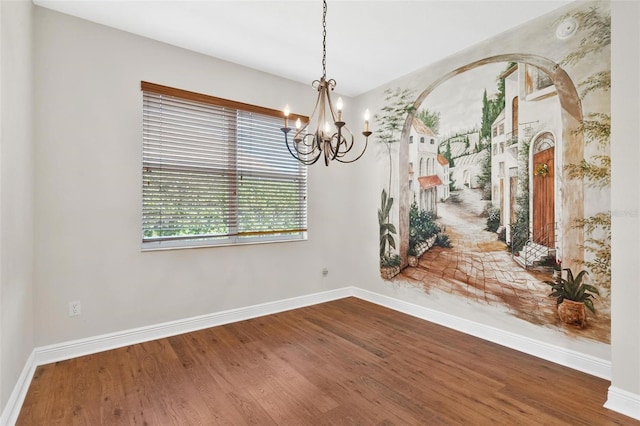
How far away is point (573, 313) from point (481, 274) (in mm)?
756

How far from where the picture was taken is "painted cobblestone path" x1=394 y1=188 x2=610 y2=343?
8.45ft

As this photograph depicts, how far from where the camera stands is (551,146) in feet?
8.27

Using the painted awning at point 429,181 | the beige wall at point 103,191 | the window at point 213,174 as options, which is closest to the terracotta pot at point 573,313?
the painted awning at point 429,181

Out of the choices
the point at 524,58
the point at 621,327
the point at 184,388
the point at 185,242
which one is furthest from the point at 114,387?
the point at 524,58

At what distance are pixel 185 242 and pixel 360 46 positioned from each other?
2642mm

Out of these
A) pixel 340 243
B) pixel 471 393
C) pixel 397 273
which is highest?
pixel 340 243

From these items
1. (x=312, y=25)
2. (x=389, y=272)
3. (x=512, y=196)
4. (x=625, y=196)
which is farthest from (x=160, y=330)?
(x=625, y=196)

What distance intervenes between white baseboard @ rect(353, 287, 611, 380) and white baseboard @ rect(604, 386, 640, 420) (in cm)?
38

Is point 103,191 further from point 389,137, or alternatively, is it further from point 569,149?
point 569,149

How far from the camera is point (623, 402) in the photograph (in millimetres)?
1918

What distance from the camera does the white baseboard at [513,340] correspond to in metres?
2.34

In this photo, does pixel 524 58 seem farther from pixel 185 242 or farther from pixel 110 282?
pixel 110 282

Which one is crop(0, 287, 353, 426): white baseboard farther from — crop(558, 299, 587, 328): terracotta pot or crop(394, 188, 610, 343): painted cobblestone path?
crop(558, 299, 587, 328): terracotta pot

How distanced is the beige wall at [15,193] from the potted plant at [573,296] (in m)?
3.79
